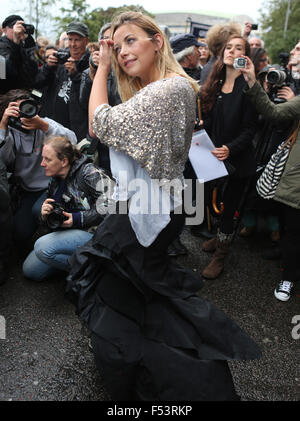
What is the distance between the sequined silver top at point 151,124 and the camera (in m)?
1.36

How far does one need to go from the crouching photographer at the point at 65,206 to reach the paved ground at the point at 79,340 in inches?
9.2

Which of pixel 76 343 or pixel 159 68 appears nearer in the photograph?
pixel 159 68

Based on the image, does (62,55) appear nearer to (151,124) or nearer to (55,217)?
(55,217)

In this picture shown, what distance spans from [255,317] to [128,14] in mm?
2201

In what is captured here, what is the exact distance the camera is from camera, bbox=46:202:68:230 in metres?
2.71

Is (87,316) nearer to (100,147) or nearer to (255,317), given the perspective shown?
(255,317)

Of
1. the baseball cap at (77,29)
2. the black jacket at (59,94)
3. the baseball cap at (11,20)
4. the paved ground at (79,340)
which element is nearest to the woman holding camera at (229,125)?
the paved ground at (79,340)

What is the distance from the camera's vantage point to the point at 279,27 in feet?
72.4

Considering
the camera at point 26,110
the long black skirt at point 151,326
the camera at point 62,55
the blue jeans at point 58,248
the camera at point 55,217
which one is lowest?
the blue jeans at point 58,248

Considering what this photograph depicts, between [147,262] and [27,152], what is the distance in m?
2.11

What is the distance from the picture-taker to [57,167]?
2.83 m

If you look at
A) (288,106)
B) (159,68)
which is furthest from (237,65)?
(159,68)

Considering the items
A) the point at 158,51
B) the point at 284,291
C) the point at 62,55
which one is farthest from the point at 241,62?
the point at 62,55

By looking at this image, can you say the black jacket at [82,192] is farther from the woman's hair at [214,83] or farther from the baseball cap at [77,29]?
the baseball cap at [77,29]
